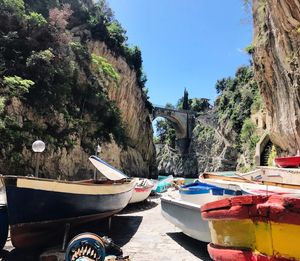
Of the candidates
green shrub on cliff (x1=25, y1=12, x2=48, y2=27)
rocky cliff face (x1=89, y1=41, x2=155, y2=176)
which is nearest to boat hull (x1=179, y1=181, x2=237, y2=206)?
green shrub on cliff (x1=25, y1=12, x2=48, y2=27)

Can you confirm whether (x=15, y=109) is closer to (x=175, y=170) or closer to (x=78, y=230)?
(x=78, y=230)

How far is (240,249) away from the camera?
2.91 m

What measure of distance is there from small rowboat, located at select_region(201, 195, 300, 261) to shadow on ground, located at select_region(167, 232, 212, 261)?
7.53 feet

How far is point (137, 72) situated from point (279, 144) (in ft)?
60.4

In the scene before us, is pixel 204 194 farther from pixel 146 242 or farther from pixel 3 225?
pixel 3 225

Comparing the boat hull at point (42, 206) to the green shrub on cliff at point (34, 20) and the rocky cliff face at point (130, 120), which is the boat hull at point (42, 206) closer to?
the green shrub on cliff at point (34, 20)

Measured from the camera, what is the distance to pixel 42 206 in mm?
5461

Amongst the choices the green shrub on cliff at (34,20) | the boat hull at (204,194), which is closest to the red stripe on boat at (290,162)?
the boat hull at (204,194)

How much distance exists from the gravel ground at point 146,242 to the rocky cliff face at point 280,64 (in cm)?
643

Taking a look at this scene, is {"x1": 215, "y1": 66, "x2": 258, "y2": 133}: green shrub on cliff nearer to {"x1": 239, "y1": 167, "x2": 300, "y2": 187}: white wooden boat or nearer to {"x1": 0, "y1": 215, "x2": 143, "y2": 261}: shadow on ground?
{"x1": 239, "y1": 167, "x2": 300, "y2": 187}: white wooden boat

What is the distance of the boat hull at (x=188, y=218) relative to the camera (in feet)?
17.3

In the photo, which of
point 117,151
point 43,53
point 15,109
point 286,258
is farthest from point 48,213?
point 117,151

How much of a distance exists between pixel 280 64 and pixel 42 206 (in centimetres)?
1115

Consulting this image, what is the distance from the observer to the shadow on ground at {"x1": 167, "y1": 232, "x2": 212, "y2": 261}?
213 inches
